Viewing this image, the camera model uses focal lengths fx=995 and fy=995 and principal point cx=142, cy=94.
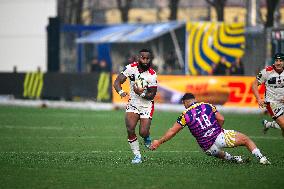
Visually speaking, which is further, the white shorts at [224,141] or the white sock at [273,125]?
the white sock at [273,125]

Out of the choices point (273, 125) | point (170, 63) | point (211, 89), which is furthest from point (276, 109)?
point (170, 63)

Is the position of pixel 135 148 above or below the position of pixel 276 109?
below

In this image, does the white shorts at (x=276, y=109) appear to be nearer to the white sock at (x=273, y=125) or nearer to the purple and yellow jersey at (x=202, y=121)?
the white sock at (x=273, y=125)

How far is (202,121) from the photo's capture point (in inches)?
709

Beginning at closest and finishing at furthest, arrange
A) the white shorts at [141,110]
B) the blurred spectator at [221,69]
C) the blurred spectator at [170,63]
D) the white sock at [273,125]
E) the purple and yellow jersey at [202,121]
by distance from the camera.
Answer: the purple and yellow jersey at [202,121] → the white shorts at [141,110] → the white sock at [273,125] → the blurred spectator at [221,69] → the blurred spectator at [170,63]

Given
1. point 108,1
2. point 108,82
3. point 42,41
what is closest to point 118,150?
point 108,82

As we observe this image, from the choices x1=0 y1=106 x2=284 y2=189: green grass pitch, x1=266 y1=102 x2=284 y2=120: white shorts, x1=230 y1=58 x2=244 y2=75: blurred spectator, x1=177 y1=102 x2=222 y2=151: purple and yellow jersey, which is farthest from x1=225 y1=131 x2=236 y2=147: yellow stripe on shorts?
x1=230 y1=58 x2=244 y2=75: blurred spectator

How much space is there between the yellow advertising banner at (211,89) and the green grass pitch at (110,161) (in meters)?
4.93

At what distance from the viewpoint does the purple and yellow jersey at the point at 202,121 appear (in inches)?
708

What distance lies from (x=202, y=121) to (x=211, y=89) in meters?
19.3

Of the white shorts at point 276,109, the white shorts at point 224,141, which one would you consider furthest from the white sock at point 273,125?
the white shorts at point 224,141

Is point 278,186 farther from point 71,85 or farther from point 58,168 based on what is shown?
point 71,85

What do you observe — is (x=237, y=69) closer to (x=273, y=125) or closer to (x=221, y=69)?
(x=221, y=69)

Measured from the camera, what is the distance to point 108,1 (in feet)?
233
